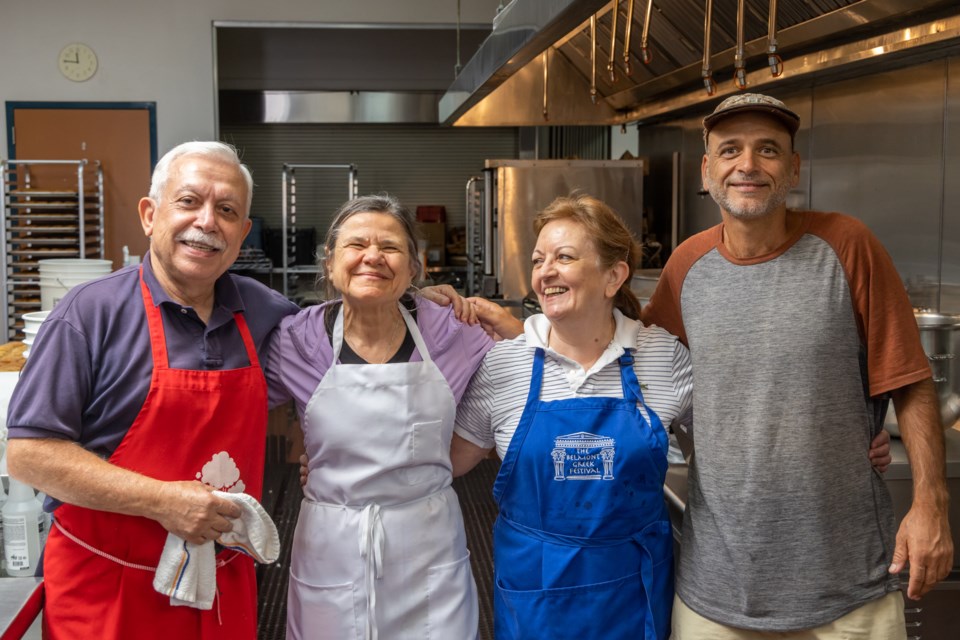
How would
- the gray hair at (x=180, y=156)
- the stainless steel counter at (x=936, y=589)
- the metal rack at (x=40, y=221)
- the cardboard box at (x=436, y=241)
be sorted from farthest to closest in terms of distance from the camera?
the cardboard box at (x=436, y=241) < the metal rack at (x=40, y=221) < the stainless steel counter at (x=936, y=589) < the gray hair at (x=180, y=156)

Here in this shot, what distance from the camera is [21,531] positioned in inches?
69.2

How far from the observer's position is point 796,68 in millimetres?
4008

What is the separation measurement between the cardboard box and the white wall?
9.06ft

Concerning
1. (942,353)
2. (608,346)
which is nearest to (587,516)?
(608,346)

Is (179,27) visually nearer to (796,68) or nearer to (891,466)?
(796,68)

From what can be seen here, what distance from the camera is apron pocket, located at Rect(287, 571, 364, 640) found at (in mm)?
1811

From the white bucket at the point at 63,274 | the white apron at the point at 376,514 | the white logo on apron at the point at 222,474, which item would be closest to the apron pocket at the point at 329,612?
the white apron at the point at 376,514

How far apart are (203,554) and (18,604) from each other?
308 millimetres

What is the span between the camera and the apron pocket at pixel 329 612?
181 centimetres

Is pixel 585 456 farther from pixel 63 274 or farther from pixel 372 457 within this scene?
pixel 63 274

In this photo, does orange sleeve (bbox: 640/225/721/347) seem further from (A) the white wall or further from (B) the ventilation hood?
(A) the white wall

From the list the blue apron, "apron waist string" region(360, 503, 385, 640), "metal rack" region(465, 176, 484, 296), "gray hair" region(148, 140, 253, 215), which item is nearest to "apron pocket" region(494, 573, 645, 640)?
the blue apron

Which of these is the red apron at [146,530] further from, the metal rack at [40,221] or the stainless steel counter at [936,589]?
the metal rack at [40,221]

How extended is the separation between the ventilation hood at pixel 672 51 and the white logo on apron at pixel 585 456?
0.79 metres
